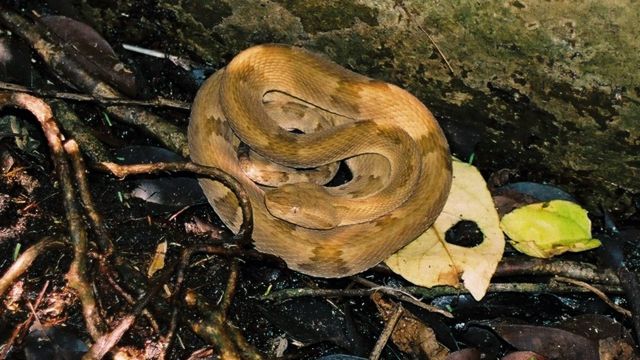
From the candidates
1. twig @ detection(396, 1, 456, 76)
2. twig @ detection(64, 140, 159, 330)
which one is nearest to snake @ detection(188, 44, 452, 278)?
twig @ detection(396, 1, 456, 76)

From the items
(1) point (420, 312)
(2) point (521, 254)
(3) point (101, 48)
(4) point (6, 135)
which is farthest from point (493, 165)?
(4) point (6, 135)

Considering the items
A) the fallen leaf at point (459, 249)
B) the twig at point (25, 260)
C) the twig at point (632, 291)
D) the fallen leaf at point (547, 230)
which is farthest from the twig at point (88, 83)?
the twig at point (632, 291)

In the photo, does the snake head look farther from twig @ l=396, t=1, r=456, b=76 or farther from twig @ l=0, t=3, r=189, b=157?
twig @ l=396, t=1, r=456, b=76

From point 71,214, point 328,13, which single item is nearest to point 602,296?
point 328,13

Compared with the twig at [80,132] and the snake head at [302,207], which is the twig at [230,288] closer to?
the snake head at [302,207]

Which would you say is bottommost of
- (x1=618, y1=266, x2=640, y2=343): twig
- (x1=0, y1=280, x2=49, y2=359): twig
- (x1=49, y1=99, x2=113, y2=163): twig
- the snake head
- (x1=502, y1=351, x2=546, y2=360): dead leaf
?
(x1=502, y1=351, x2=546, y2=360): dead leaf

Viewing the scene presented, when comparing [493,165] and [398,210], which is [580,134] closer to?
[493,165]
